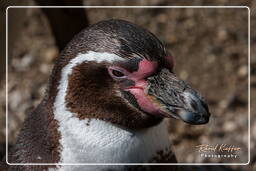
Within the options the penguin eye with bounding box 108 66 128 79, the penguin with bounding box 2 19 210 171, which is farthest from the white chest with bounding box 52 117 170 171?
the penguin eye with bounding box 108 66 128 79

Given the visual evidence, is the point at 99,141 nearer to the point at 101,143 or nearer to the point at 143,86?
the point at 101,143

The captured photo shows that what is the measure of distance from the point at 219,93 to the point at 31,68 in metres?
0.64

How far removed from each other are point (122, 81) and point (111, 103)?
0.17ft

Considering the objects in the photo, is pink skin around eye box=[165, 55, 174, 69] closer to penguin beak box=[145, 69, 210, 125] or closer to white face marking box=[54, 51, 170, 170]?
penguin beak box=[145, 69, 210, 125]

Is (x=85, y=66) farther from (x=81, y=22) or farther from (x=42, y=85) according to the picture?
(x=42, y=85)

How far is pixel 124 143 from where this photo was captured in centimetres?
145

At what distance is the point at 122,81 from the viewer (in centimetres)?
140

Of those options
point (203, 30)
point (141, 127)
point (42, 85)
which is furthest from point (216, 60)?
point (141, 127)

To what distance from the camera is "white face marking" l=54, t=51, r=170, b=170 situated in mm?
1435

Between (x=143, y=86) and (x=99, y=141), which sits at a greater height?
(x=143, y=86)

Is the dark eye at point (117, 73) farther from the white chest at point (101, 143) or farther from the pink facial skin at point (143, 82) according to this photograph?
the white chest at point (101, 143)

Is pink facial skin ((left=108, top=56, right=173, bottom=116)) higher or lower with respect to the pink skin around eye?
lower

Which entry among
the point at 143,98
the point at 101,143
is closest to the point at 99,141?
the point at 101,143

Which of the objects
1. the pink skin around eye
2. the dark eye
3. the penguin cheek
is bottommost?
the penguin cheek
